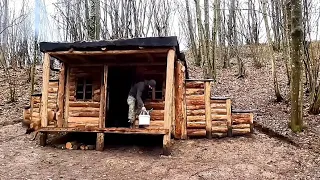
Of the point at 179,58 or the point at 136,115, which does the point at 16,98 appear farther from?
the point at 179,58

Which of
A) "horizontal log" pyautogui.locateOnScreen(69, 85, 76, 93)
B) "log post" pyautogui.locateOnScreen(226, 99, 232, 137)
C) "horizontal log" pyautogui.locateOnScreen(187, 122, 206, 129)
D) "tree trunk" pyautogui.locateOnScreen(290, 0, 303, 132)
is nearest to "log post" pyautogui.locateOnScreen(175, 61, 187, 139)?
"horizontal log" pyautogui.locateOnScreen(187, 122, 206, 129)

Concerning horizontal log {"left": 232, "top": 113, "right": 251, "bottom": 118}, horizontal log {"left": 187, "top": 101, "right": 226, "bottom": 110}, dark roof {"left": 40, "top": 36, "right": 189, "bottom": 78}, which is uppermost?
dark roof {"left": 40, "top": 36, "right": 189, "bottom": 78}

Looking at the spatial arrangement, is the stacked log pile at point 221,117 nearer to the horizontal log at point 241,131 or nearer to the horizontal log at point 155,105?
the horizontal log at point 241,131

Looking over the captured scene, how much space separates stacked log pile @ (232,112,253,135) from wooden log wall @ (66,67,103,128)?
4399 mm

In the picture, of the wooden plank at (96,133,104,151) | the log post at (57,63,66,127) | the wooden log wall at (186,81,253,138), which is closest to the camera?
the wooden plank at (96,133,104,151)

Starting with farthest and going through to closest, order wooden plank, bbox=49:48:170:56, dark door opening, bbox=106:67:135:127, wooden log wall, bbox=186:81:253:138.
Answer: dark door opening, bbox=106:67:135:127 → wooden log wall, bbox=186:81:253:138 → wooden plank, bbox=49:48:170:56

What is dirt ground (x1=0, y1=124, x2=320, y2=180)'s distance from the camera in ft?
23.9

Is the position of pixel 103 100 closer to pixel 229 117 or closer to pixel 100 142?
pixel 100 142

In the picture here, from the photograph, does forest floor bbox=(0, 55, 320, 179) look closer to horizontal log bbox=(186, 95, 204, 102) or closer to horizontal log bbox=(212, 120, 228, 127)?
horizontal log bbox=(212, 120, 228, 127)

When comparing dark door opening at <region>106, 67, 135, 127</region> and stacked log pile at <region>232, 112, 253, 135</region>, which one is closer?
stacked log pile at <region>232, 112, 253, 135</region>

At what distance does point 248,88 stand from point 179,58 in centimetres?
693

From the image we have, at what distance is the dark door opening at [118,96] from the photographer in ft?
39.5

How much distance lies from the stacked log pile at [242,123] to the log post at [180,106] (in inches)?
60.9

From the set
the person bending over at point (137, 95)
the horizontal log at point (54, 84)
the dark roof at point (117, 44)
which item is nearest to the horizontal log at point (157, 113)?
the person bending over at point (137, 95)
